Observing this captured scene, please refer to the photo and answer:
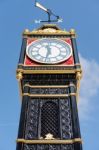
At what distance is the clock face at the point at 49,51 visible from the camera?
25594mm

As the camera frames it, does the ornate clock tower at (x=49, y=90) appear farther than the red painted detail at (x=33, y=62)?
No

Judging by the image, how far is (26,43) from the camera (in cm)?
2714

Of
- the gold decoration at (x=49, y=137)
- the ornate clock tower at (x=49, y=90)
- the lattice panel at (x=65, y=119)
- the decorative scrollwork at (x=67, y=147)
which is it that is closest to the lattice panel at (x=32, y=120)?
the ornate clock tower at (x=49, y=90)

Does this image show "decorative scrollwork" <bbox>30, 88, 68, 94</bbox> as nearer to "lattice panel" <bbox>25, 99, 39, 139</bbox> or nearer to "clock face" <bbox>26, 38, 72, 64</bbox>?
"lattice panel" <bbox>25, 99, 39, 139</bbox>

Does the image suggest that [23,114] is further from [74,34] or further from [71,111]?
[74,34]

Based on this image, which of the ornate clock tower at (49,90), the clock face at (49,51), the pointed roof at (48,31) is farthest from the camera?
the pointed roof at (48,31)

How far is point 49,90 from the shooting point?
78.8 ft

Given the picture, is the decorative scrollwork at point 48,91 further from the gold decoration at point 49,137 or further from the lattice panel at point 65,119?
the gold decoration at point 49,137

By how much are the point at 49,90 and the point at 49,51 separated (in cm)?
342

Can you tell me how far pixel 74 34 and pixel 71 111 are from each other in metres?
7.02

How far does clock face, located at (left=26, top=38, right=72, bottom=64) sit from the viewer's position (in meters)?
25.6

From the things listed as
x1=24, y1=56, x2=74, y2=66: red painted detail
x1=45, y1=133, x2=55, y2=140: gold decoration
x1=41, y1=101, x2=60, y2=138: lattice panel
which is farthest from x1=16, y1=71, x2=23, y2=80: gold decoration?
x1=45, y1=133, x2=55, y2=140: gold decoration

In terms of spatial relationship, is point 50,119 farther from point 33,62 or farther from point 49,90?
point 33,62

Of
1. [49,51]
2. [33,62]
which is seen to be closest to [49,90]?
[33,62]
